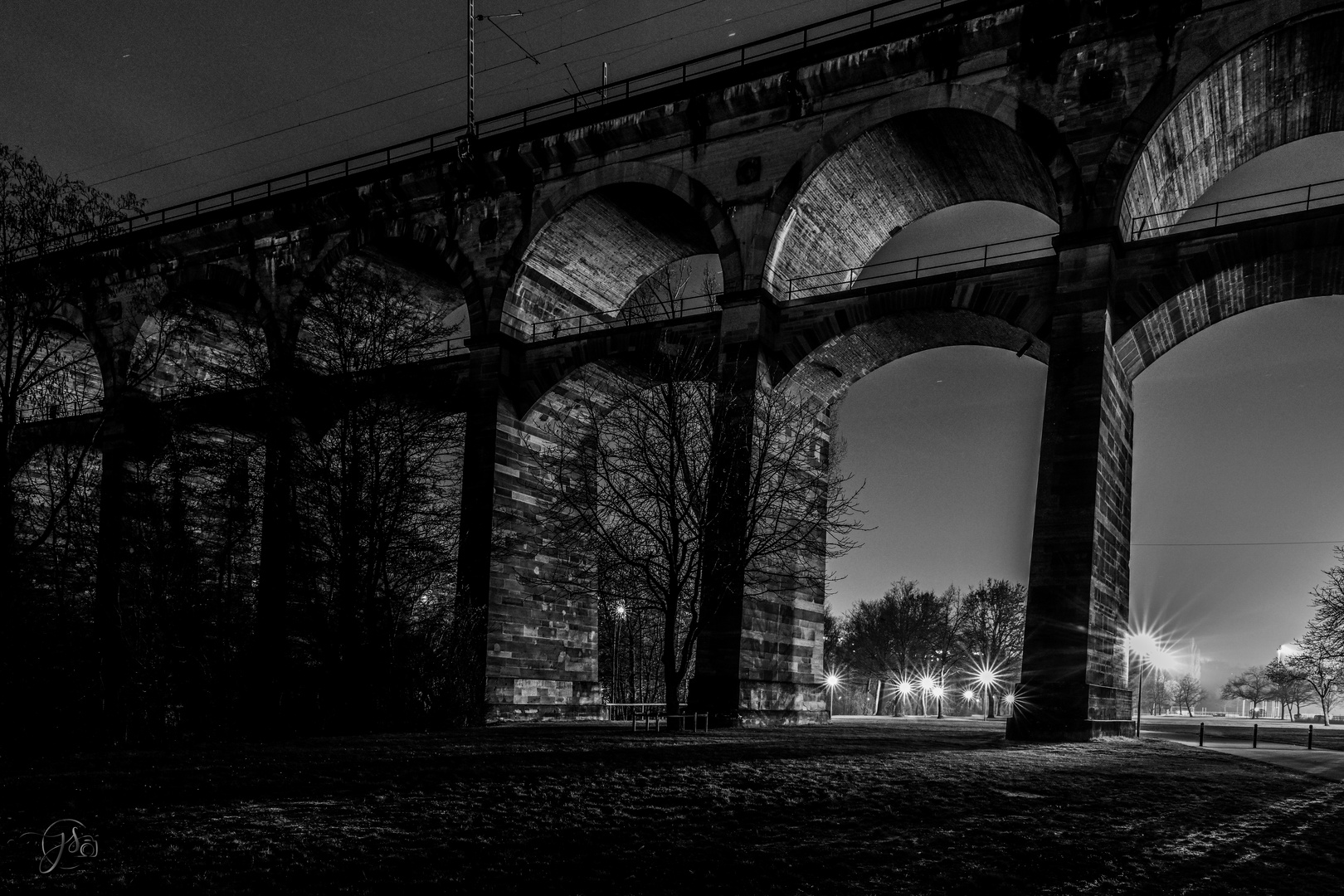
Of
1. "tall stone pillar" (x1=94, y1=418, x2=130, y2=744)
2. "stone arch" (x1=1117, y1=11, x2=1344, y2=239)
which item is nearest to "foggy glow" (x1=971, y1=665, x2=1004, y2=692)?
"stone arch" (x1=1117, y1=11, x2=1344, y2=239)

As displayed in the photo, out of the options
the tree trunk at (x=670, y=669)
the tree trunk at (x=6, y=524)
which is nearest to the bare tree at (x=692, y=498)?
the tree trunk at (x=670, y=669)

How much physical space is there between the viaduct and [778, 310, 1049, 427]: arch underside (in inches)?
4.5

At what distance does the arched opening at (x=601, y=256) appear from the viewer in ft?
95.8

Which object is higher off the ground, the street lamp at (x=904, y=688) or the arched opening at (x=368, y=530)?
the arched opening at (x=368, y=530)

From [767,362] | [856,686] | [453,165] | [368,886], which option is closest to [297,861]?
[368,886]

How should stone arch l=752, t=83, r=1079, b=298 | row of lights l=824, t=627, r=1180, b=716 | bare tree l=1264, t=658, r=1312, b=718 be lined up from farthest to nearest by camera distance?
bare tree l=1264, t=658, r=1312, b=718, row of lights l=824, t=627, r=1180, b=716, stone arch l=752, t=83, r=1079, b=298

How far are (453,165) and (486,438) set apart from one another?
9.18 meters

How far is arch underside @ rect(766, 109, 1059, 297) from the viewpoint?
2461cm

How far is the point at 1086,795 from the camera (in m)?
10.9

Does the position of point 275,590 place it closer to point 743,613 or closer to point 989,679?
point 743,613

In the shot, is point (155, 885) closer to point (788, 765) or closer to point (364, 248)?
point (788, 765)

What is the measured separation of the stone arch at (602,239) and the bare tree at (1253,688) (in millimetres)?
86842

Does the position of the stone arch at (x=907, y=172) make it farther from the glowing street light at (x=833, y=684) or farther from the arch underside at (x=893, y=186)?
the glowing street light at (x=833, y=684)

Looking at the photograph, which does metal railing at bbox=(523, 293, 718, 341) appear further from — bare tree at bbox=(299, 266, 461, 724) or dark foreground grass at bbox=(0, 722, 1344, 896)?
dark foreground grass at bbox=(0, 722, 1344, 896)
